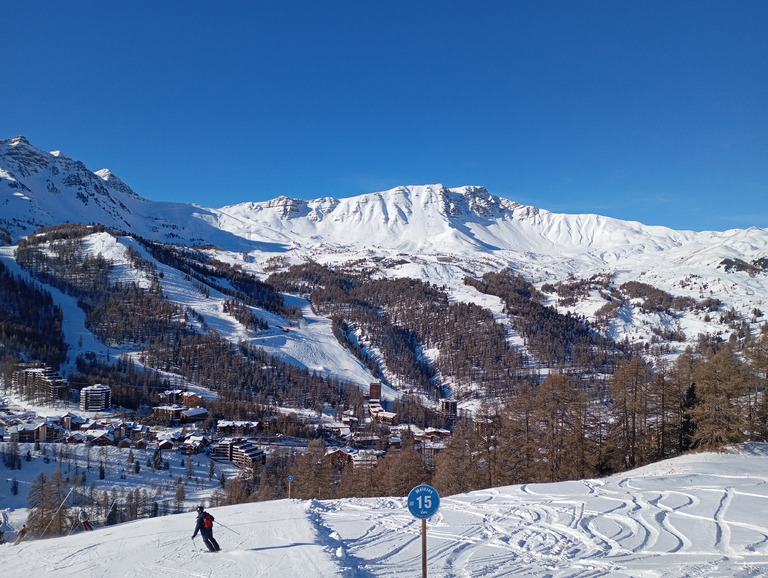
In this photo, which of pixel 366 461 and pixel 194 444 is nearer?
pixel 366 461

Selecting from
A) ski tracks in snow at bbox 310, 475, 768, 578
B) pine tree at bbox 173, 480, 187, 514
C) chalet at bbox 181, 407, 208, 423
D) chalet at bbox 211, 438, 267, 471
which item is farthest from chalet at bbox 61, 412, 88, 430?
ski tracks in snow at bbox 310, 475, 768, 578

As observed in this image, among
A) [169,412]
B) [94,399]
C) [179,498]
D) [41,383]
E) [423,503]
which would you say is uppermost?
[423,503]

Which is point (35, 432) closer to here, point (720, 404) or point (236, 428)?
point (236, 428)

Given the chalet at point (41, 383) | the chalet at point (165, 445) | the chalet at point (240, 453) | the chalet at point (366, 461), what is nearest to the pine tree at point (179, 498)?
the chalet at point (240, 453)

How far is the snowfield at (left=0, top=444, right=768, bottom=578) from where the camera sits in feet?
33.8

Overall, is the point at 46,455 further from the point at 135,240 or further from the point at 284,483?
the point at 135,240

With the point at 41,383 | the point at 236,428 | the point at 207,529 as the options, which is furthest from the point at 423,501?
the point at 41,383

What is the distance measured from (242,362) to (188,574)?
11313 centimetres

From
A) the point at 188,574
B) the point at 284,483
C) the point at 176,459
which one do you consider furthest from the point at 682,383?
the point at 176,459

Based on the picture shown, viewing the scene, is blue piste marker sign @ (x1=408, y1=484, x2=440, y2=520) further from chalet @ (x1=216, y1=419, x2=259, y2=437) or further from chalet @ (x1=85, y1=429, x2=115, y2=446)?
chalet @ (x1=216, y1=419, x2=259, y2=437)

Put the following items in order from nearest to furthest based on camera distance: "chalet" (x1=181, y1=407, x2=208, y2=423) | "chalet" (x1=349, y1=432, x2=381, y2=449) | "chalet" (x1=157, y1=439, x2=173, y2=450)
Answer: "chalet" (x1=157, y1=439, x2=173, y2=450), "chalet" (x1=349, y1=432, x2=381, y2=449), "chalet" (x1=181, y1=407, x2=208, y2=423)

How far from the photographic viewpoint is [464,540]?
40.0 ft

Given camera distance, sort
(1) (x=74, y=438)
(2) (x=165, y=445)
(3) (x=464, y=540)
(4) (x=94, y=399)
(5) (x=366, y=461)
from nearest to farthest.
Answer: (3) (x=464, y=540), (5) (x=366, y=461), (1) (x=74, y=438), (2) (x=165, y=445), (4) (x=94, y=399)

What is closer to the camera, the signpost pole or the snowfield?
the signpost pole
